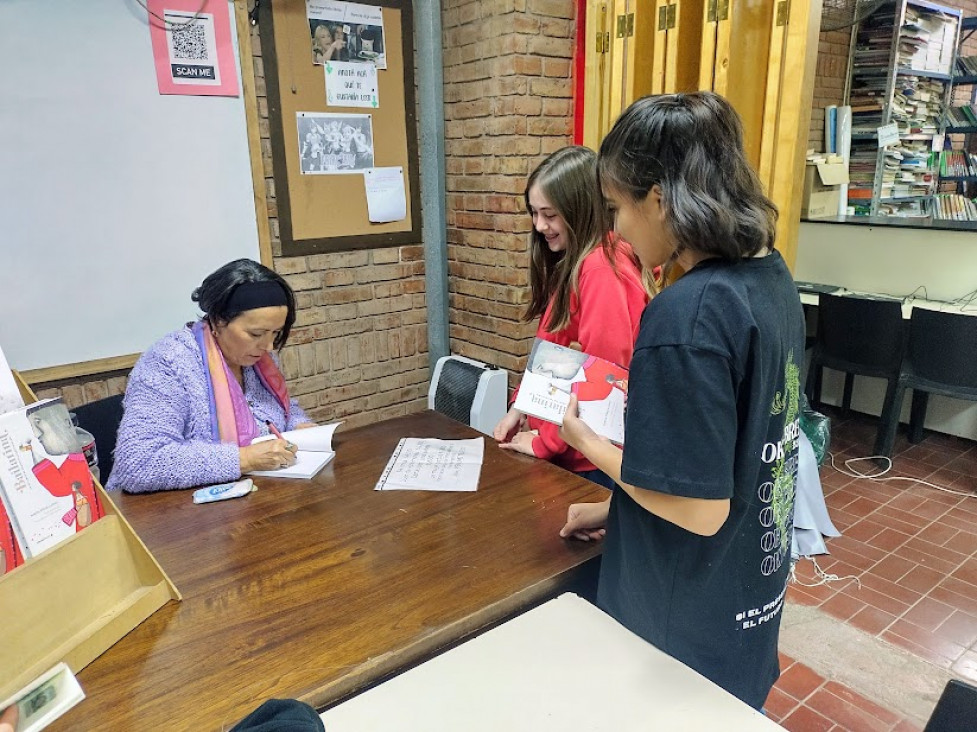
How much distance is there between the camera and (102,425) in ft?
6.81

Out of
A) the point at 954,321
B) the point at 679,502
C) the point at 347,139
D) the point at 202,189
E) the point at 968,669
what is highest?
the point at 347,139

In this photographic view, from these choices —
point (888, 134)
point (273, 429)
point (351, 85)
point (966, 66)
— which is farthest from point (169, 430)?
point (966, 66)

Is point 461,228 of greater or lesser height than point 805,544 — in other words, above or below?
above

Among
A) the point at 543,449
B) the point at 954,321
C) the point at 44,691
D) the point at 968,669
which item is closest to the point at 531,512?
the point at 543,449

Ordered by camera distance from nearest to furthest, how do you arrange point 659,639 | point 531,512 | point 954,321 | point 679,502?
point 679,502 → point 659,639 → point 531,512 → point 954,321

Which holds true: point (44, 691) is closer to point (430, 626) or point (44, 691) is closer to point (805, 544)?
point (430, 626)

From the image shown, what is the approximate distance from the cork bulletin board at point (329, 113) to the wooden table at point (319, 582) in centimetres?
168

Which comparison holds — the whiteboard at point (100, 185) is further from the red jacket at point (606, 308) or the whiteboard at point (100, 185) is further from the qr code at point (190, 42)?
the red jacket at point (606, 308)

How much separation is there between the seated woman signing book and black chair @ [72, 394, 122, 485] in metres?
0.39

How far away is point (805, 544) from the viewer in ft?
9.50

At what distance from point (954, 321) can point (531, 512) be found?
291 cm

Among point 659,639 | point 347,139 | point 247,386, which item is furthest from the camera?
point 347,139

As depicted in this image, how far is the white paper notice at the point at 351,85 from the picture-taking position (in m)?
3.07

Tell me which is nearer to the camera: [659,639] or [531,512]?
[659,639]
